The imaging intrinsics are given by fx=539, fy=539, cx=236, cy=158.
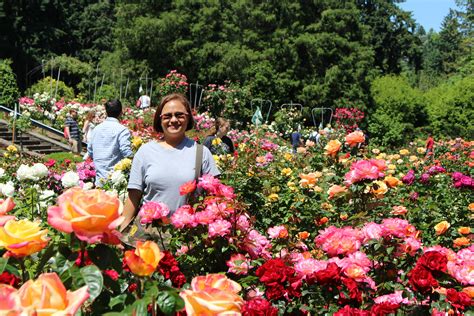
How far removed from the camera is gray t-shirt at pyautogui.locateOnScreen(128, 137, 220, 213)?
2787 millimetres

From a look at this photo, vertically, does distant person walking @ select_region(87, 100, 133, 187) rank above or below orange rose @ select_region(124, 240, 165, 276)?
below

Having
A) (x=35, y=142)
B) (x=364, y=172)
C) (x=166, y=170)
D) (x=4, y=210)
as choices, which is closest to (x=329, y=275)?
(x=4, y=210)

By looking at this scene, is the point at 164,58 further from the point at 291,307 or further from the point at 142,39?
the point at 291,307

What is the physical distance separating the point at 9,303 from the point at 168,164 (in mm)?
1927

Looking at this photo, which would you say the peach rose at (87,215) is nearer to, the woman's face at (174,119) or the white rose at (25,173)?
the woman's face at (174,119)

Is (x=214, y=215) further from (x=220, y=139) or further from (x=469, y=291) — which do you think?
(x=220, y=139)

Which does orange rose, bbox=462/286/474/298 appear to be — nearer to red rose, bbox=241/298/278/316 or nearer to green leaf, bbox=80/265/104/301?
red rose, bbox=241/298/278/316

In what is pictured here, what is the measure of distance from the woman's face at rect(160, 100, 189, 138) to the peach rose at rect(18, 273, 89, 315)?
6.46ft

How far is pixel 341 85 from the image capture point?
2709 cm

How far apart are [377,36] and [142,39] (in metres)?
19.9

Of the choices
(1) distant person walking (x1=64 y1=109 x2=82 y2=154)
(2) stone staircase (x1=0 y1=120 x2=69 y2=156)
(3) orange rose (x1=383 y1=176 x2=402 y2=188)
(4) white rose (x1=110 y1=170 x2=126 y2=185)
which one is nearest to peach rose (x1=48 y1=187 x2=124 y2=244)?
(3) orange rose (x1=383 y1=176 x2=402 y2=188)

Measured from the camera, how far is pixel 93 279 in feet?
3.38

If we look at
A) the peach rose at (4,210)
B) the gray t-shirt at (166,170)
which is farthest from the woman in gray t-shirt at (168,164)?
the peach rose at (4,210)

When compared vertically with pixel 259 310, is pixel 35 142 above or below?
below
